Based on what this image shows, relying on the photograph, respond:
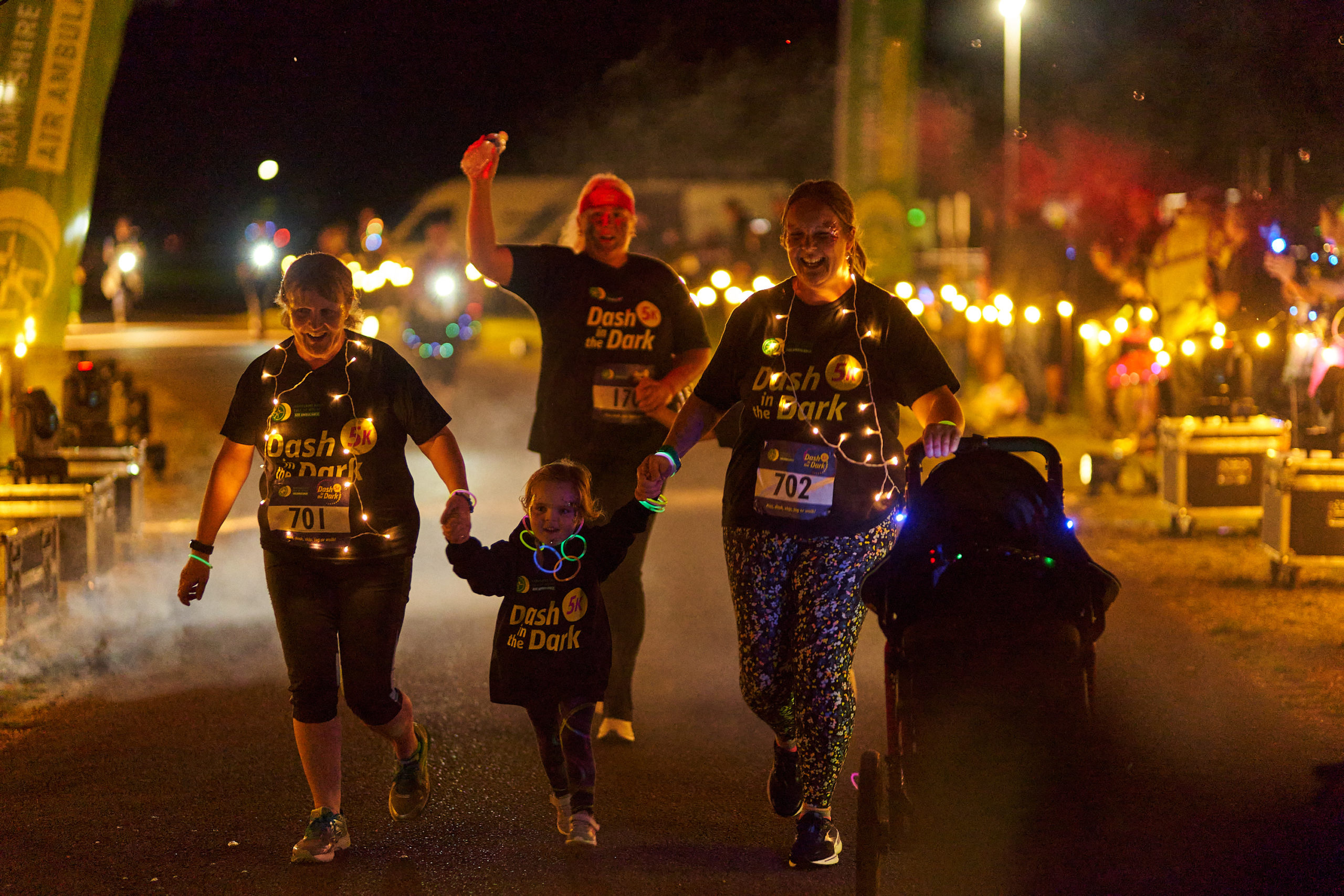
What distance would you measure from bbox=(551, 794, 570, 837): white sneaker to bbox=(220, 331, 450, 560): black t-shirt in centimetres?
94

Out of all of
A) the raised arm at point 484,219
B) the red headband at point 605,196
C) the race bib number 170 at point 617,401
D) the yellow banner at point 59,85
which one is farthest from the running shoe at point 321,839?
the yellow banner at point 59,85

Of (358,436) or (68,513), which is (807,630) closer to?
(358,436)

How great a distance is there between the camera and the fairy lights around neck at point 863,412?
14.2 ft

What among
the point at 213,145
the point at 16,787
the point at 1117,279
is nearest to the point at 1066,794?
the point at 16,787

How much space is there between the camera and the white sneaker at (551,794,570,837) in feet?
14.9

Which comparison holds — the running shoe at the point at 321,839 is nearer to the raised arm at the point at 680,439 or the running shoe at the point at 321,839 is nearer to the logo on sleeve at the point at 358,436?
the logo on sleeve at the point at 358,436

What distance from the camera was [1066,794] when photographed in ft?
11.7

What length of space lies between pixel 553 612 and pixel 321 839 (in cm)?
103

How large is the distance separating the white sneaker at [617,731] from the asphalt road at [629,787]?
0.05 metres

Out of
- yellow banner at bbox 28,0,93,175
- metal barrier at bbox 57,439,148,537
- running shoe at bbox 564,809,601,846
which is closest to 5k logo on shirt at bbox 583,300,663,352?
running shoe at bbox 564,809,601,846

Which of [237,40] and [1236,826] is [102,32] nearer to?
[237,40]

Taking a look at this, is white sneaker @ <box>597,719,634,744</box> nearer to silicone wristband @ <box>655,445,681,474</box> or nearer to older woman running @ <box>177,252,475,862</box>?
older woman running @ <box>177,252,475,862</box>

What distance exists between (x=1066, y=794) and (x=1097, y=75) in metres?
12.5

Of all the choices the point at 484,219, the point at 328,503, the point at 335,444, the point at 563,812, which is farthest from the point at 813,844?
the point at 484,219
